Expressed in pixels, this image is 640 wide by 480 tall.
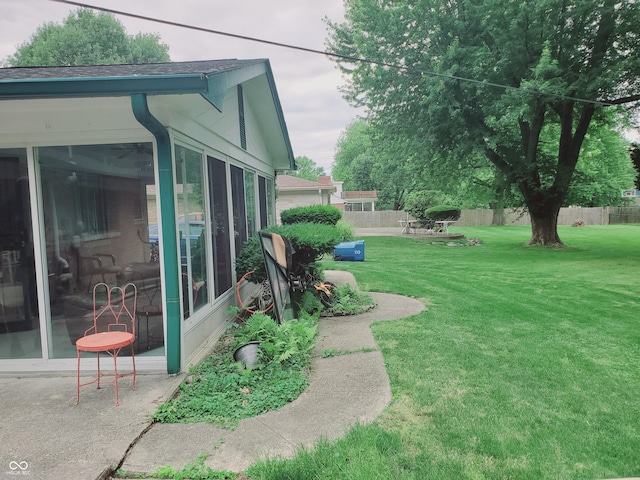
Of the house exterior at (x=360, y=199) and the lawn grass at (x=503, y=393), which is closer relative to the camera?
the lawn grass at (x=503, y=393)

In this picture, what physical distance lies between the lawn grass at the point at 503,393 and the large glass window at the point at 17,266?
3099mm

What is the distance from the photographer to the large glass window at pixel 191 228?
13.8ft

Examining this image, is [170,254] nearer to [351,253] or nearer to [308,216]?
[308,216]

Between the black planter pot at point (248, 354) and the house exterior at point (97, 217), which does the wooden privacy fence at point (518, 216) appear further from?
the house exterior at point (97, 217)

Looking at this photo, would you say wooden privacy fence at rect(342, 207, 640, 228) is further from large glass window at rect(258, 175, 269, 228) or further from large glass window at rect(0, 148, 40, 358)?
large glass window at rect(0, 148, 40, 358)

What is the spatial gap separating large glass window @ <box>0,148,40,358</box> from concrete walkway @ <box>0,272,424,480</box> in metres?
0.43

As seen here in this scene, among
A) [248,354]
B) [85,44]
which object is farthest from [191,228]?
[85,44]

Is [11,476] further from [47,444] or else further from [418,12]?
[418,12]

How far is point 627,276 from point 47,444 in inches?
452

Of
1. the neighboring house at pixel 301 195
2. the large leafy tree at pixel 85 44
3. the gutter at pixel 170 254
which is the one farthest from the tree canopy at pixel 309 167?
the gutter at pixel 170 254

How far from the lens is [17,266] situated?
418 cm

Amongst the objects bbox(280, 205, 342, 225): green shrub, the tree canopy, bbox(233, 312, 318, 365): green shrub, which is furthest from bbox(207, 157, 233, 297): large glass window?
the tree canopy

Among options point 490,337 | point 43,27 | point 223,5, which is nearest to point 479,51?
point 223,5

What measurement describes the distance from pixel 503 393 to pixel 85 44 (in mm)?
37254
